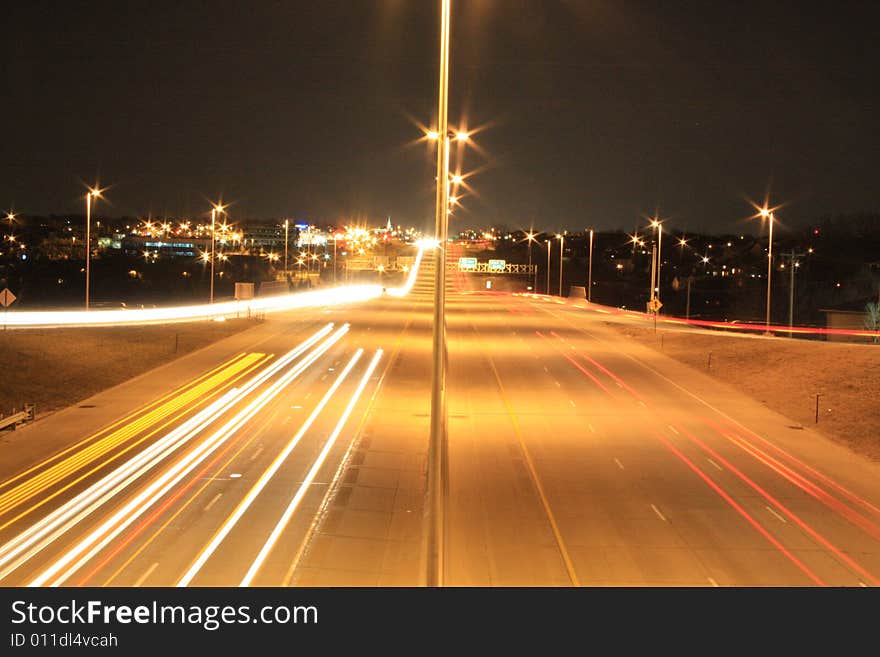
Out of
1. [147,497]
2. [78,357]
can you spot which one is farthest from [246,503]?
[78,357]

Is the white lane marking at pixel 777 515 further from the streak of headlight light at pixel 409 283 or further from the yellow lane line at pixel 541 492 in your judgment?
the streak of headlight light at pixel 409 283

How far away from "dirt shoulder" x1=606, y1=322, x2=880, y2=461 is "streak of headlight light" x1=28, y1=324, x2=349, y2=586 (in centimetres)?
1860

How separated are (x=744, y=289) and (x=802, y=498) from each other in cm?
10052

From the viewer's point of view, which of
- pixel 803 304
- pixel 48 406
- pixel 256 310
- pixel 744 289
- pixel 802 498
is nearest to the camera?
pixel 802 498

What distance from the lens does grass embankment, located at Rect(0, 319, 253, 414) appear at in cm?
3516

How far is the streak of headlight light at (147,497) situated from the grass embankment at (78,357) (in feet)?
25.6

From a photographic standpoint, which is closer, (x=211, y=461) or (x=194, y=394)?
(x=211, y=461)

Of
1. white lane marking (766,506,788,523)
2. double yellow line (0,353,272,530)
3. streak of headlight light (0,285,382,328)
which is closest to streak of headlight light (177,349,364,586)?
double yellow line (0,353,272,530)

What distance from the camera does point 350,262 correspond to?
6088 inches

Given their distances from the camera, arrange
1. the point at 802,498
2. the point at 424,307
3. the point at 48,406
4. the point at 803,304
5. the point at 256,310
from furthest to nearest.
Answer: the point at 803,304, the point at 424,307, the point at 256,310, the point at 48,406, the point at 802,498

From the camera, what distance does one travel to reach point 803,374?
41.1 m

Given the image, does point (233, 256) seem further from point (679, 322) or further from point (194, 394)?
point (194, 394)

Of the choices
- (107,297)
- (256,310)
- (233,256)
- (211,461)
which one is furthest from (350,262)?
(211,461)

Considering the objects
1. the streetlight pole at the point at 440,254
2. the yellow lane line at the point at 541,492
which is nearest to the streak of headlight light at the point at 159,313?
the yellow lane line at the point at 541,492
